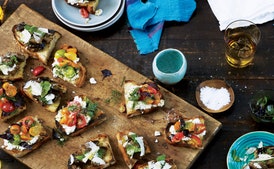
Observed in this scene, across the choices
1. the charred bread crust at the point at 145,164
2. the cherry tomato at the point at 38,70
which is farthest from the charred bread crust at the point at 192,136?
the cherry tomato at the point at 38,70

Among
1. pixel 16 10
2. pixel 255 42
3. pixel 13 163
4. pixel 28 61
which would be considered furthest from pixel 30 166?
pixel 255 42

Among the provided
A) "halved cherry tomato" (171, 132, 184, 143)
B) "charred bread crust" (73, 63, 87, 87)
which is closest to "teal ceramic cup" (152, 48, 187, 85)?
"halved cherry tomato" (171, 132, 184, 143)

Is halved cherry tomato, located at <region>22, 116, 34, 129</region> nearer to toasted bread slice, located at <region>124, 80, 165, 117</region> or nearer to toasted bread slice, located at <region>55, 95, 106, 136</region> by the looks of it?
toasted bread slice, located at <region>55, 95, 106, 136</region>

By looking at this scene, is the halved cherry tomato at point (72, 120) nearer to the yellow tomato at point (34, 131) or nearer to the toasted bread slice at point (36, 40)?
the yellow tomato at point (34, 131)

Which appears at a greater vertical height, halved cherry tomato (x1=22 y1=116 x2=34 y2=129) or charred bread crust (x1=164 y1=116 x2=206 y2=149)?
halved cherry tomato (x1=22 y1=116 x2=34 y2=129)

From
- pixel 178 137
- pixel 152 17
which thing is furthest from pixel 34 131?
pixel 152 17
